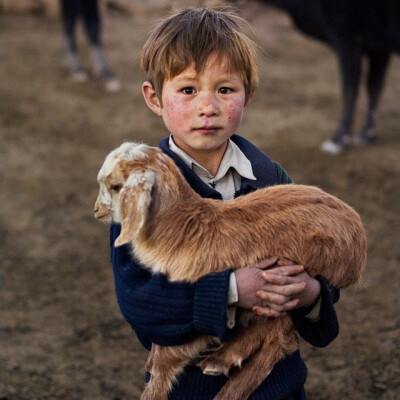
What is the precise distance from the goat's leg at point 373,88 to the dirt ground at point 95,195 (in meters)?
0.14

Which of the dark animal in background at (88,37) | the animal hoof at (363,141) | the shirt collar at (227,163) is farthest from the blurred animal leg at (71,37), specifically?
the shirt collar at (227,163)

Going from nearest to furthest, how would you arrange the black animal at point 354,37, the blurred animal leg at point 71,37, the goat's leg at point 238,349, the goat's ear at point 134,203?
the goat's ear at point 134,203, the goat's leg at point 238,349, the black animal at point 354,37, the blurred animal leg at point 71,37

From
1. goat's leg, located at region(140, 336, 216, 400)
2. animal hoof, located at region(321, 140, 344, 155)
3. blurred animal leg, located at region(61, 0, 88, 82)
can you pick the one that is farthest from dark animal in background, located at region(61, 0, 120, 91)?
goat's leg, located at region(140, 336, 216, 400)

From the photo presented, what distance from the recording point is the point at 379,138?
6.62 m

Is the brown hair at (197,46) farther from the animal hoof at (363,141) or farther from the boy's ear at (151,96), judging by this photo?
the animal hoof at (363,141)

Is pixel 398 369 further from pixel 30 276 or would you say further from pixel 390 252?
pixel 30 276

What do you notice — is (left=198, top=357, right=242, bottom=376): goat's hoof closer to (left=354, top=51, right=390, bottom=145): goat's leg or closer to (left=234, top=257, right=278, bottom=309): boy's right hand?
(left=234, top=257, right=278, bottom=309): boy's right hand

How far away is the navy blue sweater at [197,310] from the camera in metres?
1.49

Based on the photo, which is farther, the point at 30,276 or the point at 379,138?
the point at 379,138

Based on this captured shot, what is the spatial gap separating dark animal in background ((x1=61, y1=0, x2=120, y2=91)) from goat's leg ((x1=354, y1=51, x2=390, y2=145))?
275cm

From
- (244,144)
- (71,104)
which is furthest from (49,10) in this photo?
(244,144)

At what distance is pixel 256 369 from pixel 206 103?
1.99 ft

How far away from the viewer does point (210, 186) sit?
5.52 feet

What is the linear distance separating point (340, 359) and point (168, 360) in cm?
214
